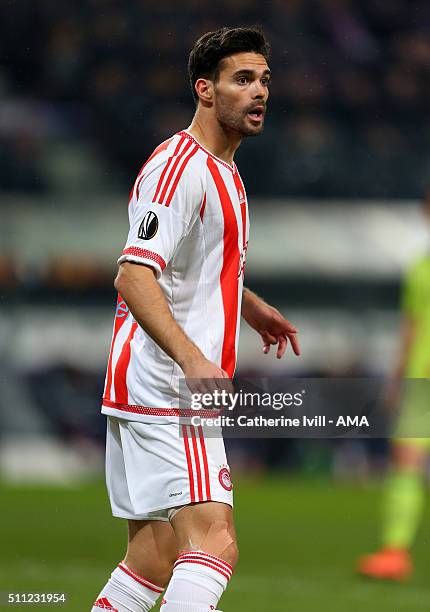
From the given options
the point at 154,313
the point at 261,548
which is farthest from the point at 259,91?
the point at 261,548

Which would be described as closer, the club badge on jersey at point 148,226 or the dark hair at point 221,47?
the club badge on jersey at point 148,226

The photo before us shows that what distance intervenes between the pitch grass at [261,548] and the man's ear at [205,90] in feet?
7.33

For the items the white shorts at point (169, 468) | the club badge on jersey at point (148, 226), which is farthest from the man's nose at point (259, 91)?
the white shorts at point (169, 468)

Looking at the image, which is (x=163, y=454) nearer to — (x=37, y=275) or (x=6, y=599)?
(x=6, y=599)

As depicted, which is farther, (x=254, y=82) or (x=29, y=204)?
(x=29, y=204)

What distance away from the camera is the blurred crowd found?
1399 cm

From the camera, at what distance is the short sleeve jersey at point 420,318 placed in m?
5.71

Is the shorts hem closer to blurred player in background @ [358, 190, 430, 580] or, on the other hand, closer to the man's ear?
the man's ear

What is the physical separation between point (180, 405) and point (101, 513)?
575 centimetres

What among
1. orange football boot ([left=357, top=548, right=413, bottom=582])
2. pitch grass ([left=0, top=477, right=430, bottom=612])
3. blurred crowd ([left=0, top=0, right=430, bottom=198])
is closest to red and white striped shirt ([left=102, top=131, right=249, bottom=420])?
pitch grass ([left=0, top=477, right=430, bottom=612])

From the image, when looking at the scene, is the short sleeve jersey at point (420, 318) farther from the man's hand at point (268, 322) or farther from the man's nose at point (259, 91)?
the man's nose at point (259, 91)

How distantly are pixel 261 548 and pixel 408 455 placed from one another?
1478mm

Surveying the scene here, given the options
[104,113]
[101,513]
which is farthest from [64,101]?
[101,513]

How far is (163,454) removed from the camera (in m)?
2.93
